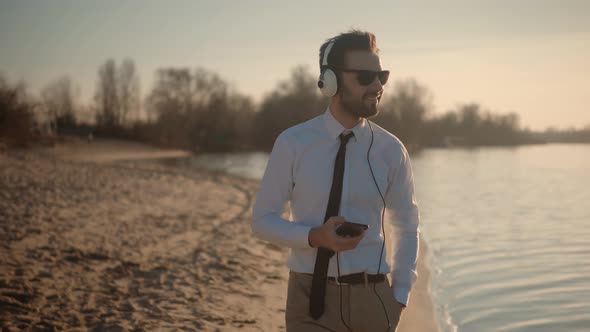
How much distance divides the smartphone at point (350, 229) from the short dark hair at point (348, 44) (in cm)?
76

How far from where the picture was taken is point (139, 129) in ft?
222

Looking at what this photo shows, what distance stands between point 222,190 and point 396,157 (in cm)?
1850

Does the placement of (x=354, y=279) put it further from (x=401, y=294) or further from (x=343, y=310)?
(x=401, y=294)

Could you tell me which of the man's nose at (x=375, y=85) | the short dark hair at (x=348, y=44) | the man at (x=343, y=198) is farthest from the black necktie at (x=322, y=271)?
the short dark hair at (x=348, y=44)

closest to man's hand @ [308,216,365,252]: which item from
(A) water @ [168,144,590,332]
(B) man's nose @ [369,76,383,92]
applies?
(B) man's nose @ [369,76,383,92]

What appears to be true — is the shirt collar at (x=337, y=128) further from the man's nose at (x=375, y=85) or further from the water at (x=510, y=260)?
the water at (x=510, y=260)

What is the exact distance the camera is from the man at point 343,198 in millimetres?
2268

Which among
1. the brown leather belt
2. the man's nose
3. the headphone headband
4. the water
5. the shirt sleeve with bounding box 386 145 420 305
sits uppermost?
the headphone headband

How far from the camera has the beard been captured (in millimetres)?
2373

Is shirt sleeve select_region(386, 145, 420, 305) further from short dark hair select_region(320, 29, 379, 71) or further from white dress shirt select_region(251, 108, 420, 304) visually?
short dark hair select_region(320, 29, 379, 71)

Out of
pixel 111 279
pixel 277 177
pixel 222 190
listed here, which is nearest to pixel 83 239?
pixel 111 279

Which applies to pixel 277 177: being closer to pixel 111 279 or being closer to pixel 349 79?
pixel 349 79

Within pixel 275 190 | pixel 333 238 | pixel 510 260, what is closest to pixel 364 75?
pixel 275 190

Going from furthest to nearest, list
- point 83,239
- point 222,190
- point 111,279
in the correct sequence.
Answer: point 222,190 → point 83,239 → point 111,279
